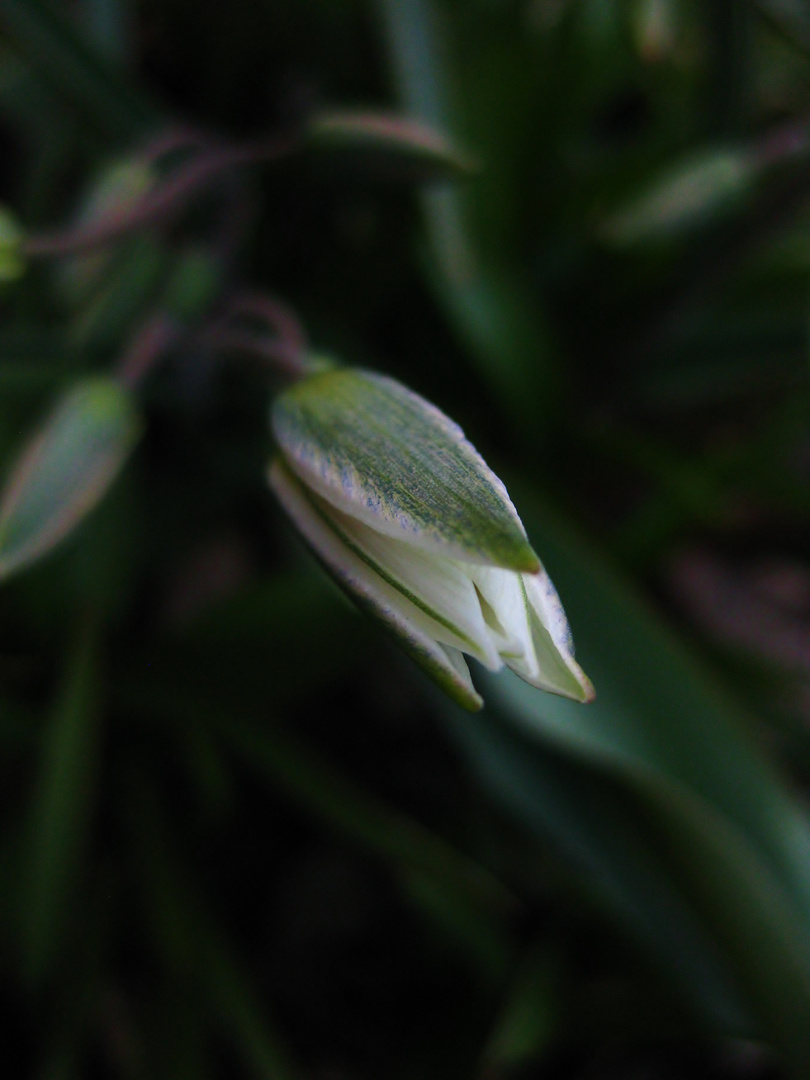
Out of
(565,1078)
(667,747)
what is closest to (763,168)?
(667,747)

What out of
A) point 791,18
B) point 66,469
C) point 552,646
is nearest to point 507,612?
point 552,646

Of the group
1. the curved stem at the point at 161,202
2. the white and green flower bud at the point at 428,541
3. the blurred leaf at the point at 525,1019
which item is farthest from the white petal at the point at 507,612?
the blurred leaf at the point at 525,1019

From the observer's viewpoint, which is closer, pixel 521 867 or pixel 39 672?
pixel 39 672

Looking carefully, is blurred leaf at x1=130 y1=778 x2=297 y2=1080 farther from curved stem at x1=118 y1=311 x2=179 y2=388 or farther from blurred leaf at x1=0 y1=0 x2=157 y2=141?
blurred leaf at x1=0 y1=0 x2=157 y2=141

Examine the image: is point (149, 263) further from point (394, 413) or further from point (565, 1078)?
point (565, 1078)

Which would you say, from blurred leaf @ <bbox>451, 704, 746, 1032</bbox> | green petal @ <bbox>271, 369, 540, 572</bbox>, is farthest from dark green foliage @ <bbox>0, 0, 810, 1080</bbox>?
green petal @ <bbox>271, 369, 540, 572</bbox>

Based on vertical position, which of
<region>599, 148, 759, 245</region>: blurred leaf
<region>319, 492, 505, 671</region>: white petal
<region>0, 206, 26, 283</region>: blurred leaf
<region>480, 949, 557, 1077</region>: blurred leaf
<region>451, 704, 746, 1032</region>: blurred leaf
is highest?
<region>0, 206, 26, 283</region>: blurred leaf

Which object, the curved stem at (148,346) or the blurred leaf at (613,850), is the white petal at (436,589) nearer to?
the curved stem at (148,346)

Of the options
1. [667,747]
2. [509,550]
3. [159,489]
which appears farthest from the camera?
[159,489]
